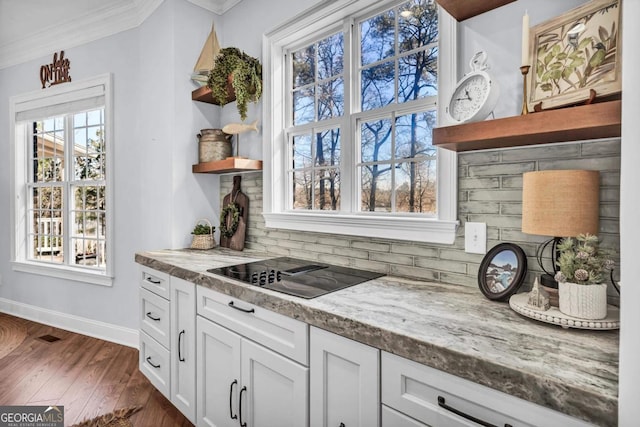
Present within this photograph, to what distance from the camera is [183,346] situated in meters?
2.01

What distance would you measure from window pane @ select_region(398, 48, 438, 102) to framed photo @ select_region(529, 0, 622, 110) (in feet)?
1.73

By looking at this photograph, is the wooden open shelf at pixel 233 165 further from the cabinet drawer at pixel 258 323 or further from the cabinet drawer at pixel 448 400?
the cabinet drawer at pixel 448 400

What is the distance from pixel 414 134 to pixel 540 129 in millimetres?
773

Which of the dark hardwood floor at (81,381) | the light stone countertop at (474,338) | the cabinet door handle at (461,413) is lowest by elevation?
the dark hardwood floor at (81,381)

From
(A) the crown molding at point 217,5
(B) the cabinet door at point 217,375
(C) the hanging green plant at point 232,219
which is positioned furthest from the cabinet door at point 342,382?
(A) the crown molding at point 217,5

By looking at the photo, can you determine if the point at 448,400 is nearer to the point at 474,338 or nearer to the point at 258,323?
the point at 474,338

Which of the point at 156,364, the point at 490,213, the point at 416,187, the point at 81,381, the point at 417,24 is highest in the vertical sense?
the point at 417,24

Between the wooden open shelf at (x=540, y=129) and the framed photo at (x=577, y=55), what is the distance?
110 millimetres

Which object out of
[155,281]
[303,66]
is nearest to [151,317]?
[155,281]

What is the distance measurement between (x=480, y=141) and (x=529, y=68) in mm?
293

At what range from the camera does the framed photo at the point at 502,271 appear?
130 cm

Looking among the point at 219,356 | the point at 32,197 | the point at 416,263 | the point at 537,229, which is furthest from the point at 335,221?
the point at 32,197

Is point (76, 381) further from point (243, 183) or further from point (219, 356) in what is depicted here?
point (243, 183)

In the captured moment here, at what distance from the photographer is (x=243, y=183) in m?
2.78
